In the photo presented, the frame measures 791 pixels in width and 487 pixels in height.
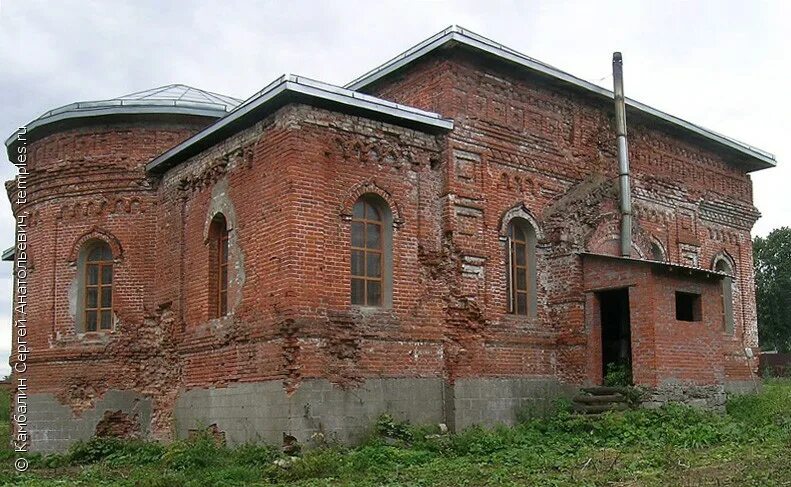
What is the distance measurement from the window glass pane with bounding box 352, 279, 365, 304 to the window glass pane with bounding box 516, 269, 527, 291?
3.27 meters

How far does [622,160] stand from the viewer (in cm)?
1648

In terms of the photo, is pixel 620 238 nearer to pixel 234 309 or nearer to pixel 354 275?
pixel 354 275

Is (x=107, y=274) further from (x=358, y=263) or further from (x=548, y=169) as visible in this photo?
(x=548, y=169)

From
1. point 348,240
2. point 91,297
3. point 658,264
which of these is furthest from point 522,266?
point 91,297

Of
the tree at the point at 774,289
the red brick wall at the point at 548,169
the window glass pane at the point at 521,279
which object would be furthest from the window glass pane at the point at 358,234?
the tree at the point at 774,289

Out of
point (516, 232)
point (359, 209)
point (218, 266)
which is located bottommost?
point (218, 266)

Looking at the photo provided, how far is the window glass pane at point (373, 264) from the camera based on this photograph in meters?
13.2

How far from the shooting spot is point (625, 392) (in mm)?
13992

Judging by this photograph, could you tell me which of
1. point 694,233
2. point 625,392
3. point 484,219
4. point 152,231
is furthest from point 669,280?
point 152,231

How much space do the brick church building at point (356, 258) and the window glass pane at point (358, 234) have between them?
2cm

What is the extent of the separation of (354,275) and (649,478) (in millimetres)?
5413

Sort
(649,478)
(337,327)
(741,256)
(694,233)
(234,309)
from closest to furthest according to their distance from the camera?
1. (649,478)
2. (337,327)
3. (234,309)
4. (694,233)
5. (741,256)

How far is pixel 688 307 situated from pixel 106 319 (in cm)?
1080

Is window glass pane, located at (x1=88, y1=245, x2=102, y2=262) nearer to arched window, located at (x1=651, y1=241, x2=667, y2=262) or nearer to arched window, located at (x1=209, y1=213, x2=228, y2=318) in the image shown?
arched window, located at (x1=209, y1=213, x2=228, y2=318)
